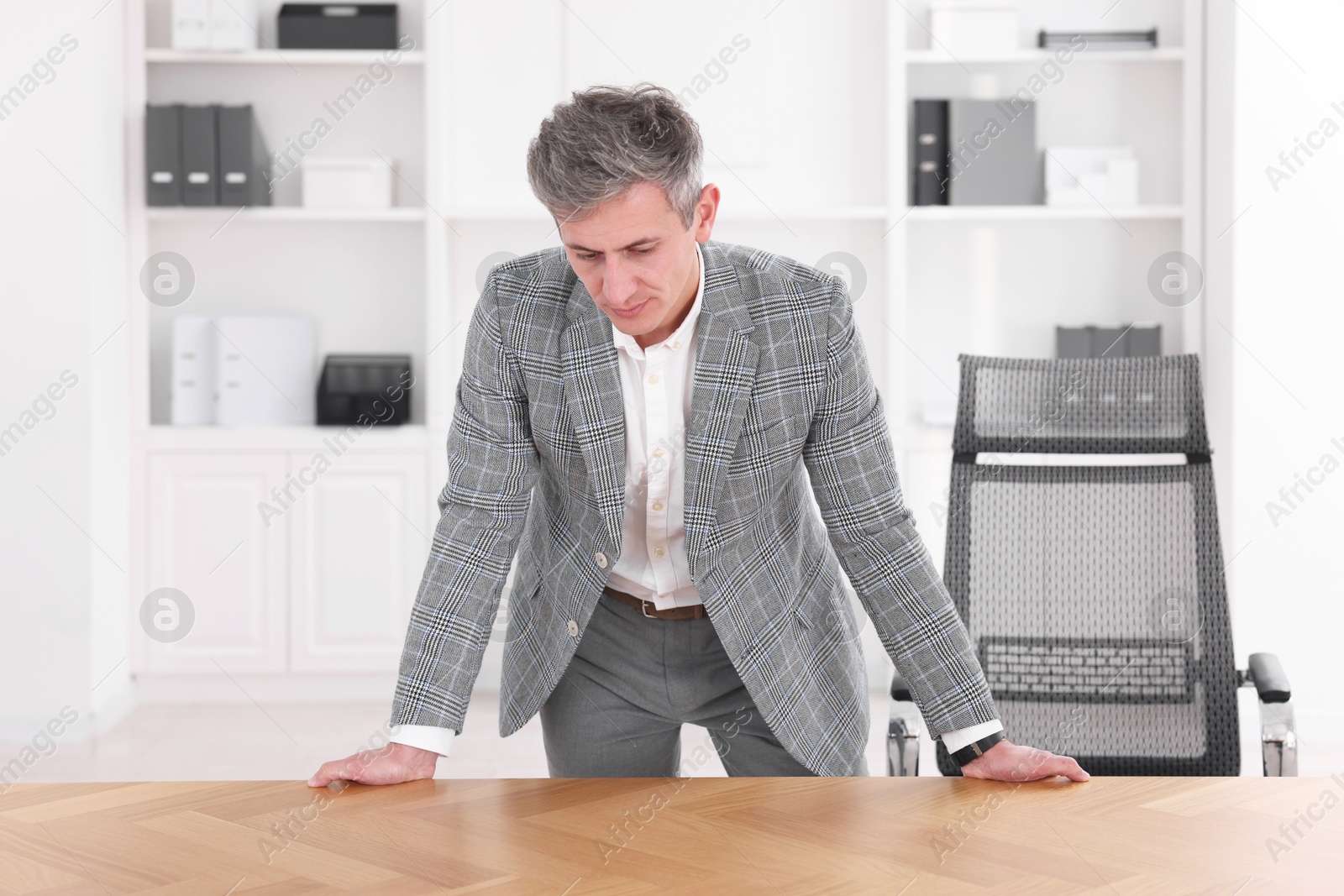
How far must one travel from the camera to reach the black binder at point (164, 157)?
140 inches

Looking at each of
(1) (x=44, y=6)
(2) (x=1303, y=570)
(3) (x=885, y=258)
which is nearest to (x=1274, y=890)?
(2) (x=1303, y=570)

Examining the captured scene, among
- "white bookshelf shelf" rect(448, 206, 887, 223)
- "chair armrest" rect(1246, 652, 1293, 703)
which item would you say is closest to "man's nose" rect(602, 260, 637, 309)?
"chair armrest" rect(1246, 652, 1293, 703)

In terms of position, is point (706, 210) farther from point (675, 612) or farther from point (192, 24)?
point (192, 24)

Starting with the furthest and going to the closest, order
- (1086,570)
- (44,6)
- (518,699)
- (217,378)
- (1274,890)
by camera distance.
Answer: (217,378)
(44,6)
(1086,570)
(518,699)
(1274,890)

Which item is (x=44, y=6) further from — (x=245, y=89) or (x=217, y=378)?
(x=217, y=378)

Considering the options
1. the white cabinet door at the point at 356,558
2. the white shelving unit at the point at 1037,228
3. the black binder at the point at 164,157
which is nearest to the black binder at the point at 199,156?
the black binder at the point at 164,157

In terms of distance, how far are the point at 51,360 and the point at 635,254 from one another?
270 cm

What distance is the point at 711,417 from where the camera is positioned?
54.9 inches

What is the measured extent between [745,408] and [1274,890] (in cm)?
73

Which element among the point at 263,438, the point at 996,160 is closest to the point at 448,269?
the point at 263,438

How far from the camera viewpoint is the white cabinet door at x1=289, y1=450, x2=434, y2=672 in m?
3.69

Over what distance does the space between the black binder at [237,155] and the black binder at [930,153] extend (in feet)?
6.79

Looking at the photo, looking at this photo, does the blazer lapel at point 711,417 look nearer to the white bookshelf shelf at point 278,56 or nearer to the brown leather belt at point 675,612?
the brown leather belt at point 675,612

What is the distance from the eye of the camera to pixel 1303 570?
3.31m
